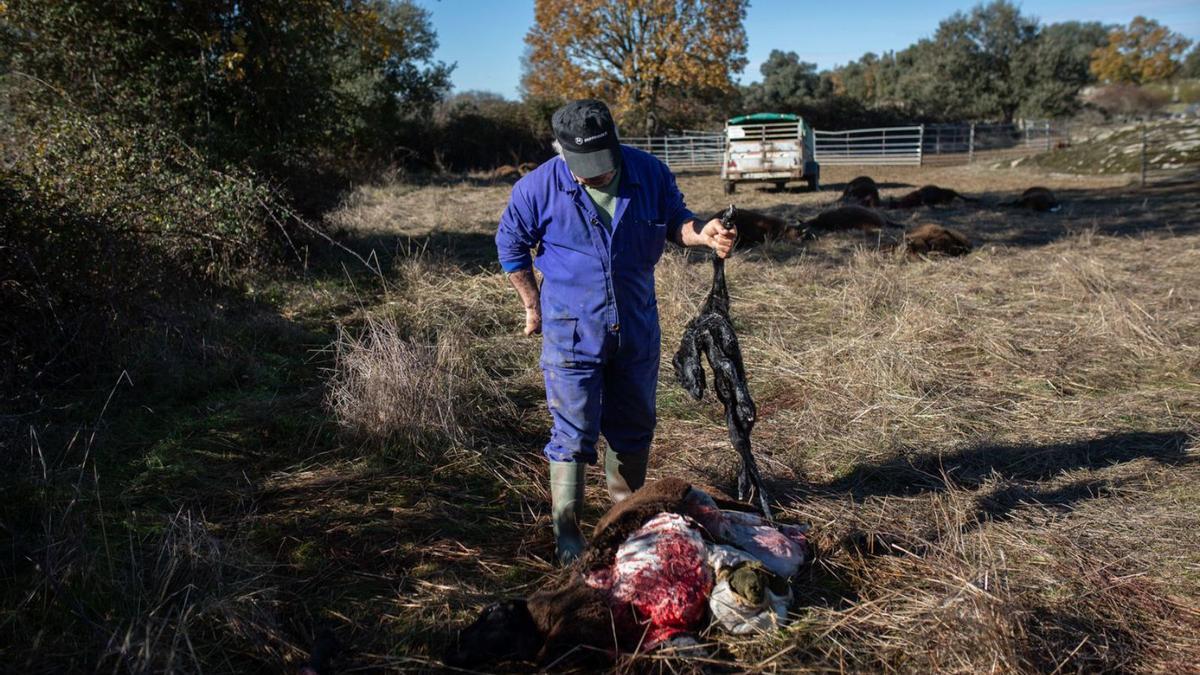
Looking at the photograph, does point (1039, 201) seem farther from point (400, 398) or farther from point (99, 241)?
point (99, 241)

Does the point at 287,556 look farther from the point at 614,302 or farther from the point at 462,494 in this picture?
the point at 614,302

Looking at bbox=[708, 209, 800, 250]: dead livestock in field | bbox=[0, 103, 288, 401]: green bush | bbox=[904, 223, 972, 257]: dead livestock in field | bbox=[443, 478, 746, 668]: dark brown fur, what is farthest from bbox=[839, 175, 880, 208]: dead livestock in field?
bbox=[443, 478, 746, 668]: dark brown fur

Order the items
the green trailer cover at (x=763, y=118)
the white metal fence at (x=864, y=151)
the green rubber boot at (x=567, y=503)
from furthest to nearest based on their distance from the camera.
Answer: the white metal fence at (x=864, y=151) → the green trailer cover at (x=763, y=118) → the green rubber boot at (x=567, y=503)

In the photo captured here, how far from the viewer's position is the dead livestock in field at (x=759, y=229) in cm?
975

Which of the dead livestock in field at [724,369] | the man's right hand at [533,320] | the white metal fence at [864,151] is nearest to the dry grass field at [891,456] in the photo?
the dead livestock in field at [724,369]

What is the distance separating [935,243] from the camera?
8797 millimetres

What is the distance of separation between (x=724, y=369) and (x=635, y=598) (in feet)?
3.38

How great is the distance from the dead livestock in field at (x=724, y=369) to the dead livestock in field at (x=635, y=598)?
19.1 inches

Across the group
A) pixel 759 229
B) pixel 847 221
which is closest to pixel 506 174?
pixel 847 221

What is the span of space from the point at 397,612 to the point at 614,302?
53.7 inches

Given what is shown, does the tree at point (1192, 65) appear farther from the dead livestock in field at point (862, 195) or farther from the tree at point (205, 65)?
the tree at point (205, 65)

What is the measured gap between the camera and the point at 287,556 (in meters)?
→ 3.13

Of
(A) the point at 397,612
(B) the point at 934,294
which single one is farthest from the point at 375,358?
(B) the point at 934,294

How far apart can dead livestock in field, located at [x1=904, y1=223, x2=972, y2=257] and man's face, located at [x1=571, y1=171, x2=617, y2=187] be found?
6557mm
